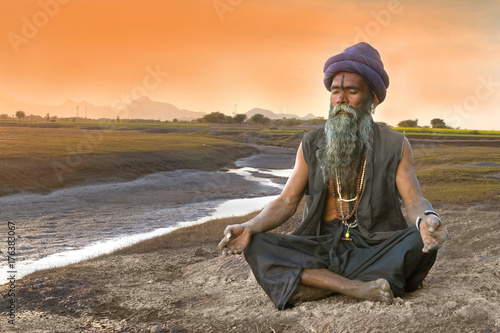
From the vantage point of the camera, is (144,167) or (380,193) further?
(144,167)

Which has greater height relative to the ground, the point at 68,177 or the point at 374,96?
the point at 374,96

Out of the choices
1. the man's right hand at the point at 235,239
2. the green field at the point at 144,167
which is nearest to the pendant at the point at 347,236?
the man's right hand at the point at 235,239

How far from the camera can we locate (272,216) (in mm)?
4379

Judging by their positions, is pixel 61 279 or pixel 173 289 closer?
pixel 173 289

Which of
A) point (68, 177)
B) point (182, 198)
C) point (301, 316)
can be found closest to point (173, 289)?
point (301, 316)

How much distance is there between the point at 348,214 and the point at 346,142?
591mm

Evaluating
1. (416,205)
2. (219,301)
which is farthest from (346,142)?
(219,301)

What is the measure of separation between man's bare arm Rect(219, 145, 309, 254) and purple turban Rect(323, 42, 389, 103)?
30.3 inches

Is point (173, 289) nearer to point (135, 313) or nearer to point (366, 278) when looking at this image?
point (135, 313)

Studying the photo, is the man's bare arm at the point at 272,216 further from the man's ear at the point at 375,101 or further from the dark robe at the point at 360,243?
the man's ear at the point at 375,101

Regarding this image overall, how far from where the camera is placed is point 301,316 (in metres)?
3.92

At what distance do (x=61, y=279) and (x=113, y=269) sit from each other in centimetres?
81

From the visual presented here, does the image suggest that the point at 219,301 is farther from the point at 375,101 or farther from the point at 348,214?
the point at 375,101

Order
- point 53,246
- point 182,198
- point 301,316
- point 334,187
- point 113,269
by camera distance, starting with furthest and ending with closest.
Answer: point 182,198, point 53,246, point 113,269, point 334,187, point 301,316
